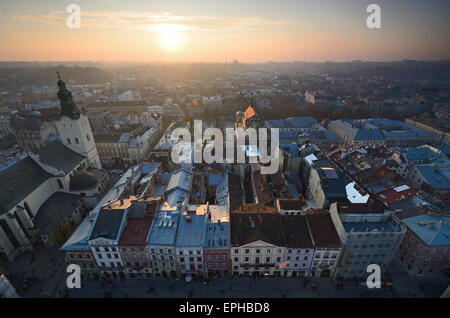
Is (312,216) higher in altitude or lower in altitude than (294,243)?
higher

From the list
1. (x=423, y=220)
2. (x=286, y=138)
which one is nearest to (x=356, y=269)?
(x=423, y=220)

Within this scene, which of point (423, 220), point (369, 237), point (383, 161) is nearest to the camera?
point (369, 237)

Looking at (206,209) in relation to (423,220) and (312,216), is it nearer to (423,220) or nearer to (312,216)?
(312,216)

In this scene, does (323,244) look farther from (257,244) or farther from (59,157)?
(59,157)

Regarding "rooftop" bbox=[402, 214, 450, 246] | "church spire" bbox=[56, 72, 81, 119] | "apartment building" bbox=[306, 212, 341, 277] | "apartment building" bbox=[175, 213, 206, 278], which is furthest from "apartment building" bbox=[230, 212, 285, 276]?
"church spire" bbox=[56, 72, 81, 119]

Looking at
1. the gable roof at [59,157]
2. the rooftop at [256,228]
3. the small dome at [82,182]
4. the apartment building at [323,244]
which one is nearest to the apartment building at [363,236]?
the apartment building at [323,244]

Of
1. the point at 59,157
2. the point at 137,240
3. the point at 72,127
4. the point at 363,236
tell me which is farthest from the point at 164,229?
the point at 72,127
